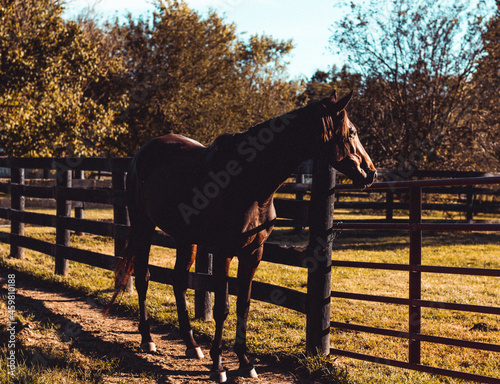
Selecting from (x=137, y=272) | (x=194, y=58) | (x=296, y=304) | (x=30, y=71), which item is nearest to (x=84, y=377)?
(x=137, y=272)

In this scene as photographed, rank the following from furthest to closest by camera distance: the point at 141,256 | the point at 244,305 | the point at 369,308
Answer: the point at 369,308
the point at 141,256
the point at 244,305

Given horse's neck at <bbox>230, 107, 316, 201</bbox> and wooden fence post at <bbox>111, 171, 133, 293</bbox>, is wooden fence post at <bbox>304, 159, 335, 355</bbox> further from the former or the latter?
wooden fence post at <bbox>111, 171, 133, 293</bbox>

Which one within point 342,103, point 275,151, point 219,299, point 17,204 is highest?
point 342,103

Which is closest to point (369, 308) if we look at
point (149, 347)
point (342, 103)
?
point (149, 347)

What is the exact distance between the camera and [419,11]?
14.0 meters

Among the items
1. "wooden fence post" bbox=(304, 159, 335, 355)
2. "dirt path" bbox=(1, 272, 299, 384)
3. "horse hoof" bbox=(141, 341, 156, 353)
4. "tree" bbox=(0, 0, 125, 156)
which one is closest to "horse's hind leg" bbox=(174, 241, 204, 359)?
"dirt path" bbox=(1, 272, 299, 384)

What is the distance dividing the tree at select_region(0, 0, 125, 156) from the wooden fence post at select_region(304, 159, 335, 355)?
9903 millimetres

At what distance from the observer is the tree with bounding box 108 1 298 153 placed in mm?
20234

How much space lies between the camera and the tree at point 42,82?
39.2 feet

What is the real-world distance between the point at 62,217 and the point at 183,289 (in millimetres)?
3683

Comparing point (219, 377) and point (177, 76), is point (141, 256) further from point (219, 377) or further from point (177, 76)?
point (177, 76)

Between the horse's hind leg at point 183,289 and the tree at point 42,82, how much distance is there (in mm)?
8739

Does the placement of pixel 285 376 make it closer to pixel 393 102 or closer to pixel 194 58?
pixel 393 102

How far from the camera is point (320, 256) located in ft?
12.7
